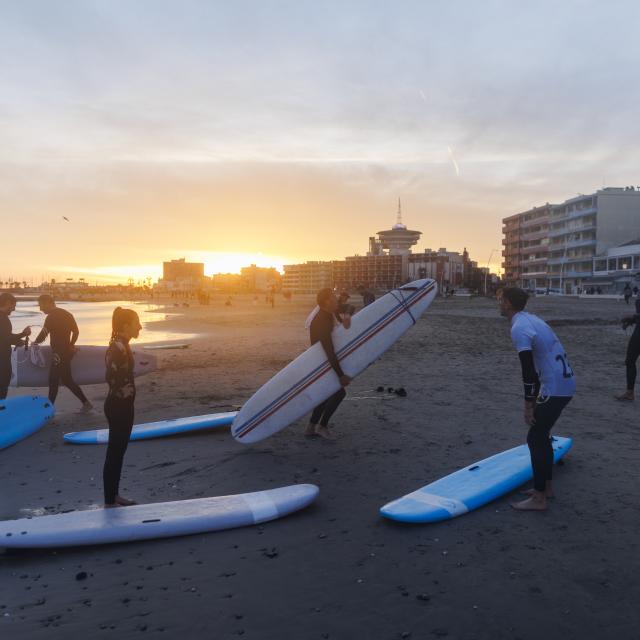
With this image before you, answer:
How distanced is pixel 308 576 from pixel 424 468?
2.38 metres

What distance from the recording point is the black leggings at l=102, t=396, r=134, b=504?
4387 mm

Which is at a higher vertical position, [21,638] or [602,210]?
[602,210]

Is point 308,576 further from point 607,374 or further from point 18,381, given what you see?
point 607,374

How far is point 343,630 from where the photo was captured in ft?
9.70

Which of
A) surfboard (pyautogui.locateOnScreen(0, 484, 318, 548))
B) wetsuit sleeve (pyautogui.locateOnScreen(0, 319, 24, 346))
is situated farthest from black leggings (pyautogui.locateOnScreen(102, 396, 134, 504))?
wetsuit sleeve (pyautogui.locateOnScreen(0, 319, 24, 346))

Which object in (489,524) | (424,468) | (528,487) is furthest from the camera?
(424,468)

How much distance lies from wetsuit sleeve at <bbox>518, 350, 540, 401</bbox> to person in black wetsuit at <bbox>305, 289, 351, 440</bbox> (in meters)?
2.64

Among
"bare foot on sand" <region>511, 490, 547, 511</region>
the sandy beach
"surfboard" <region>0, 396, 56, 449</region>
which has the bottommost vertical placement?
the sandy beach

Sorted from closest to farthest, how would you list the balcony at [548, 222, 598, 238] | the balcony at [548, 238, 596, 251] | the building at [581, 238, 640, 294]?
the building at [581, 238, 640, 294]
the balcony at [548, 222, 598, 238]
the balcony at [548, 238, 596, 251]

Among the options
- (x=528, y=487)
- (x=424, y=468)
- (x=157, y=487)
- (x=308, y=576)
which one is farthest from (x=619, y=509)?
(x=157, y=487)

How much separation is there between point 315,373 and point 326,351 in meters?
0.36

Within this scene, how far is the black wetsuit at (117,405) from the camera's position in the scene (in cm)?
438

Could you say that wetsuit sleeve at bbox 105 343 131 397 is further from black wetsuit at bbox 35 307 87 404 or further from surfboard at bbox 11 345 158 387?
surfboard at bbox 11 345 158 387

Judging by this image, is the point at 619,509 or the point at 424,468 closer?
the point at 619,509
